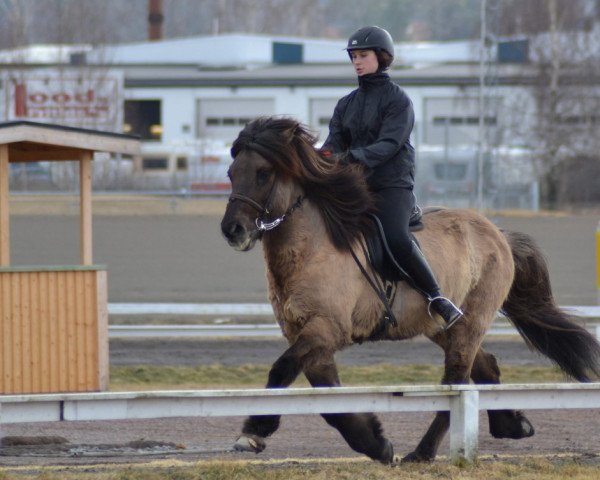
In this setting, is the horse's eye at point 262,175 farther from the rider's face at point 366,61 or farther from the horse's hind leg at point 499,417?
the horse's hind leg at point 499,417

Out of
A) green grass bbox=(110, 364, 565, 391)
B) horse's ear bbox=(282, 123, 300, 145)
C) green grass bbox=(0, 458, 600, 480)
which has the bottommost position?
green grass bbox=(110, 364, 565, 391)

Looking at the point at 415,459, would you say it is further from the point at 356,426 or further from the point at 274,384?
the point at 274,384

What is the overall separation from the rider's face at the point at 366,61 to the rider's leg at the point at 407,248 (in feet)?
2.61

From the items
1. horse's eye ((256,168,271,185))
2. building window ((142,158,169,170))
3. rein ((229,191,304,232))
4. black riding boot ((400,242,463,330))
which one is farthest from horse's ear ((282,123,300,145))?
building window ((142,158,169,170))

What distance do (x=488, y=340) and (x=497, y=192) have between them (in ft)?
38.5

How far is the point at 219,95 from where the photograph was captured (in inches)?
1742

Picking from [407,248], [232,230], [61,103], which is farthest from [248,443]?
[61,103]

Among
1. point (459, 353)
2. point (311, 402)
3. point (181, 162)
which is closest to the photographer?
point (311, 402)

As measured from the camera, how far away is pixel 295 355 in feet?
22.9

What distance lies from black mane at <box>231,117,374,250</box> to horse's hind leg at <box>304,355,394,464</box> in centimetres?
80

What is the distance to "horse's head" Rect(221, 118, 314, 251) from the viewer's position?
23.2 ft

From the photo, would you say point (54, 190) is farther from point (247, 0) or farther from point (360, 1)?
point (360, 1)

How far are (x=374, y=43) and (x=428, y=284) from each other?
63.3 inches

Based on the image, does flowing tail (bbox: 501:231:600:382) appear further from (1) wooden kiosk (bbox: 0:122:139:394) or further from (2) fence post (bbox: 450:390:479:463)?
(1) wooden kiosk (bbox: 0:122:139:394)
